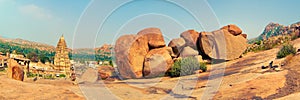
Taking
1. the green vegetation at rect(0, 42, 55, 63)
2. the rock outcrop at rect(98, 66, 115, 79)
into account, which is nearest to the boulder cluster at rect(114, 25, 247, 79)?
the rock outcrop at rect(98, 66, 115, 79)

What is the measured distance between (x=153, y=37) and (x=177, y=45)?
2.48m

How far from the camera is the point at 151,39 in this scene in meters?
22.9

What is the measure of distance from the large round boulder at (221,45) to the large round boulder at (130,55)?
219 inches

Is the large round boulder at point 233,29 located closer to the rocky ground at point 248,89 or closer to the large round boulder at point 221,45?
the large round boulder at point 221,45

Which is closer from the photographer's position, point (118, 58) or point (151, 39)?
point (118, 58)

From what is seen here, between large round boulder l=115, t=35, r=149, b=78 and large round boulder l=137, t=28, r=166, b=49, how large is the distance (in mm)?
1158

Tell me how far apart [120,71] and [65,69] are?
43165 millimetres

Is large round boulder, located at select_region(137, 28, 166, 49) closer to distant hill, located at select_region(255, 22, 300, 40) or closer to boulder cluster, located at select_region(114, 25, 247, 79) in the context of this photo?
boulder cluster, located at select_region(114, 25, 247, 79)

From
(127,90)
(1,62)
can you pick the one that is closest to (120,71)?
(127,90)

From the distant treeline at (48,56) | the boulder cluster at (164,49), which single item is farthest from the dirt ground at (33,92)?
the boulder cluster at (164,49)

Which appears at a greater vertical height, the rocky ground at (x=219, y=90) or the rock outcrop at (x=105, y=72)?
the rock outcrop at (x=105, y=72)

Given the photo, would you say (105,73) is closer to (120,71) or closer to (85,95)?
(120,71)

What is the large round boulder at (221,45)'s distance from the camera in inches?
866

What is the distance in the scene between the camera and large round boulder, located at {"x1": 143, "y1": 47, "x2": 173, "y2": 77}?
65.2ft
